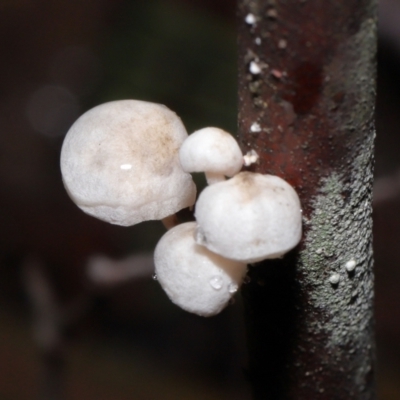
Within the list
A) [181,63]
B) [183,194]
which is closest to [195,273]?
[183,194]

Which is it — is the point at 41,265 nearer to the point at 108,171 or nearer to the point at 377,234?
the point at 377,234

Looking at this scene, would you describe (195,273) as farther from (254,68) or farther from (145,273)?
(145,273)

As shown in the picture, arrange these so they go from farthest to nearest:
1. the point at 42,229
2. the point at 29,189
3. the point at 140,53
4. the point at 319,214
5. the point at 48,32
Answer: the point at 48,32 → the point at 29,189 → the point at 42,229 → the point at 140,53 → the point at 319,214

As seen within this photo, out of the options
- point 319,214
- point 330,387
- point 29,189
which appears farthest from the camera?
point 29,189

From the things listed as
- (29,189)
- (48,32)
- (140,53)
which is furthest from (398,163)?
(48,32)

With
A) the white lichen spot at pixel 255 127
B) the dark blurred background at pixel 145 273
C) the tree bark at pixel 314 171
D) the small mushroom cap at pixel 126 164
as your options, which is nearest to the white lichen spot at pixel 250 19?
the tree bark at pixel 314 171

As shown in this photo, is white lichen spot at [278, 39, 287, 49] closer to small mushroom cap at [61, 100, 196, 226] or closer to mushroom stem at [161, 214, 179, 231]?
small mushroom cap at [61, 100, 196, 226]

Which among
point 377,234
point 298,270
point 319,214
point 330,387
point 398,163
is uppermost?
point 319,214

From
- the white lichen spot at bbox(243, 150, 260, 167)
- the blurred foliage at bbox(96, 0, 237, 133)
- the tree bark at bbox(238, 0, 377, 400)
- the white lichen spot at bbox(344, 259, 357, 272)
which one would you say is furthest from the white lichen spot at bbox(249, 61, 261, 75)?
the blurred foliage at bbox(96, 0, 237, 133)

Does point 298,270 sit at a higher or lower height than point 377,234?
higher
